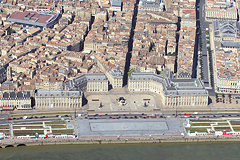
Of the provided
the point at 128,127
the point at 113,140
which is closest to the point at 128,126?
the point at 128,127

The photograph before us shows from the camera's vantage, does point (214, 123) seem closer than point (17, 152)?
No

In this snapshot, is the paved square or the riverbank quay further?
the paved square

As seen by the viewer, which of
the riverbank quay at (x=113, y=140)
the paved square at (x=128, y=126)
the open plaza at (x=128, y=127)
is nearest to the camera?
the riverbank quay at (x=113, y=140)

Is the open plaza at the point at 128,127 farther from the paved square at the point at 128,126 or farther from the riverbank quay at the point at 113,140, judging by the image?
the riverbank quay at the point at 113,140

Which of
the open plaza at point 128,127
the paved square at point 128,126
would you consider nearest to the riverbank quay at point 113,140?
the open plaza at point 128,127

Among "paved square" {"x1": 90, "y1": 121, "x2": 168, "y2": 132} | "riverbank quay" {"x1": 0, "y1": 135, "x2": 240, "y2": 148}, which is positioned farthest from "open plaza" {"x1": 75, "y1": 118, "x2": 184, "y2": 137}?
"riverbank quay" {"x1": 0, "y1": 135, "x2": 240, "y2": 148}

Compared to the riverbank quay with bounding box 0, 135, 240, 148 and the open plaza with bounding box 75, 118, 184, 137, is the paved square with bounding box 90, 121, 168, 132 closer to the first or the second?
the open plaza with bounding box 75, 118, 184, 137

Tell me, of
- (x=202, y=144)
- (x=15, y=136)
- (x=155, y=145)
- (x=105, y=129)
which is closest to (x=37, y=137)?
(x=15, y=136)

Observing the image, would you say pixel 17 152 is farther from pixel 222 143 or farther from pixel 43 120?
pixel 222 143

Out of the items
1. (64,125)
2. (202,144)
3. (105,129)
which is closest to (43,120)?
(64,125)
